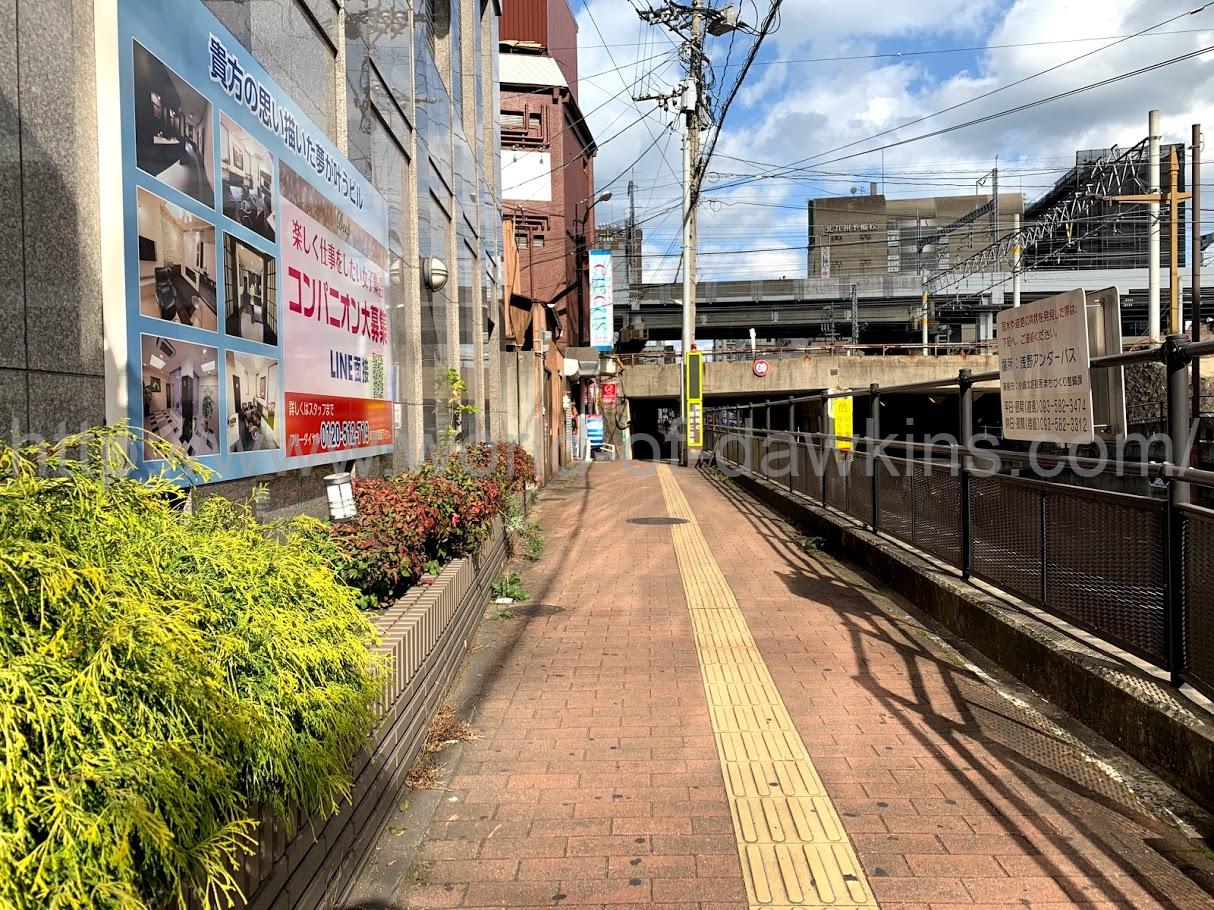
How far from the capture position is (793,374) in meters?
39.6

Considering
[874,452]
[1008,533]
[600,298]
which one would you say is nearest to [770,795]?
[1008,533]

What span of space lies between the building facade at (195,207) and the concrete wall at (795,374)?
31647 millimetres

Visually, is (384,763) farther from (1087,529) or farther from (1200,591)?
(1087,529)

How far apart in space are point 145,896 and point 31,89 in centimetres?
255

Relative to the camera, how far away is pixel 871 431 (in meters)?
10.1

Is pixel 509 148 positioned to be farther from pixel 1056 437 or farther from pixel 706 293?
pixel 1056 437

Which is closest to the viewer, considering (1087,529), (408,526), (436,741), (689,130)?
(436,741)

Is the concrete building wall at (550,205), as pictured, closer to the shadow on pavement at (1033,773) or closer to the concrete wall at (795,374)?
the concrete wall at (795,374)

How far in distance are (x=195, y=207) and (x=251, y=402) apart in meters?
1.05

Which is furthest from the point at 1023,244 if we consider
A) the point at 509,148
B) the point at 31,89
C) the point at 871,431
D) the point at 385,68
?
the point at 31,89

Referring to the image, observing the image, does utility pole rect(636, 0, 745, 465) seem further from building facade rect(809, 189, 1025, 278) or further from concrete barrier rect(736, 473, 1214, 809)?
building facade rect(809, 189, 1025, 278)

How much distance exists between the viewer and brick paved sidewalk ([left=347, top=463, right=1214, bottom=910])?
3.25 m

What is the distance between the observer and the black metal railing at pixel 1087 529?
13.1 feet

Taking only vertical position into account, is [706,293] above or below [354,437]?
above
